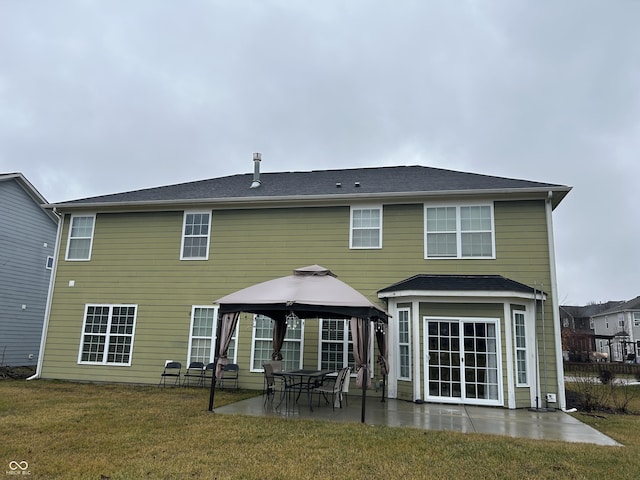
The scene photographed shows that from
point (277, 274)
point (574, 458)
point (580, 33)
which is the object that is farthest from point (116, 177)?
point (574, 458)

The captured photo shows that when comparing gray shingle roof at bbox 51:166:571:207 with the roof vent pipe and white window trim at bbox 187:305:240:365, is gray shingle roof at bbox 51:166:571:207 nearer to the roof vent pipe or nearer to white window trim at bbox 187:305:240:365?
the roof vent pipe

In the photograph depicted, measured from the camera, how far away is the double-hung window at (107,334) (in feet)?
40.4

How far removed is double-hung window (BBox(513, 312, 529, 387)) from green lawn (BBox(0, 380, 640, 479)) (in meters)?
1.73

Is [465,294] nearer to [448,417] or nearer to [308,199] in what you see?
[448,417]

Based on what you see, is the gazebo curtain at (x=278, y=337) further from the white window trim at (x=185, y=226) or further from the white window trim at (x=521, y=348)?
the white window trim at (x=521, y=348)

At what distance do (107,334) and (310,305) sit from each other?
25.9 ft

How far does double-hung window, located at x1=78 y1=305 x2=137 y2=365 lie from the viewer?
12.3 metres

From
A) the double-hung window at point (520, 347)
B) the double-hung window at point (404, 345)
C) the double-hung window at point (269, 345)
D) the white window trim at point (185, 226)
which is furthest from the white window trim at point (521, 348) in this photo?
the white window trim at point (185, 226)

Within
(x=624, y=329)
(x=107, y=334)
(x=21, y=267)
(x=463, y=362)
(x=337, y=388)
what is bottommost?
(x=337, y=388)

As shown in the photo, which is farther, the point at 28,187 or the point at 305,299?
the point at 28,187

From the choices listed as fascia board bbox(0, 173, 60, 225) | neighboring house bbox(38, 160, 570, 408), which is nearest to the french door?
neighboring house bbox(38, 160, 570, 408)

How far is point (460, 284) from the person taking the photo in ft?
32.4

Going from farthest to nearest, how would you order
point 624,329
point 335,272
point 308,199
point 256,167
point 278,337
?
point 624,329, point 256,167, point 308,199, point 335,272, point 278,337

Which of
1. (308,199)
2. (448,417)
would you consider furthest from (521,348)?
(308,199)
